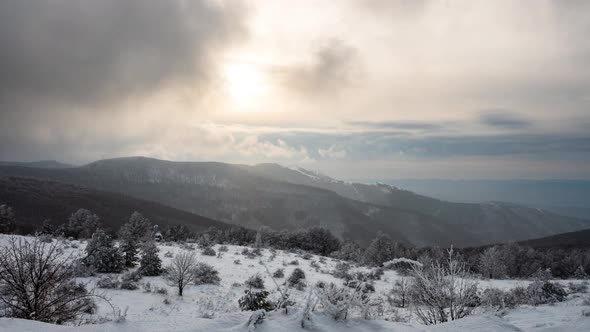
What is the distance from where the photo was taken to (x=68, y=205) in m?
112

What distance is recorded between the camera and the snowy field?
13.9 feet

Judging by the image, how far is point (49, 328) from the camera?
393cm

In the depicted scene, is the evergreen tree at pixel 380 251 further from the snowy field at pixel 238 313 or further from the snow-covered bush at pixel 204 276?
the snow-covered bush at pixel 204 276

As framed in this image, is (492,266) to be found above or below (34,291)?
below

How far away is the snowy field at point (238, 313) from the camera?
4.25 metres

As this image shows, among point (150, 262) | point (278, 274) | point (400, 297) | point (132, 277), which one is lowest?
point (400, 297)

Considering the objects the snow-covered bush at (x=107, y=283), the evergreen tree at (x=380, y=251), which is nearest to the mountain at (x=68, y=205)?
the evergreen tree at (x=380, y=251)

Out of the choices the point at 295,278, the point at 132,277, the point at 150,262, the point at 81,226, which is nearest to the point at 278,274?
the point at 295,278

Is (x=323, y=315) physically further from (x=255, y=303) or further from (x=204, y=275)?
(x=204, y=275)

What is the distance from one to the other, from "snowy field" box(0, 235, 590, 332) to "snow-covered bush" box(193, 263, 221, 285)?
56 centimetres

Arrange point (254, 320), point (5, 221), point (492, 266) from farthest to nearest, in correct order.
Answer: point (492, 266)
point (5, 221)
point (254, 320)

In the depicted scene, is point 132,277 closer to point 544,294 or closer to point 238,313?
point 238,313

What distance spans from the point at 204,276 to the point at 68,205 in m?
119

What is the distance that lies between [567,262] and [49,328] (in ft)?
187
